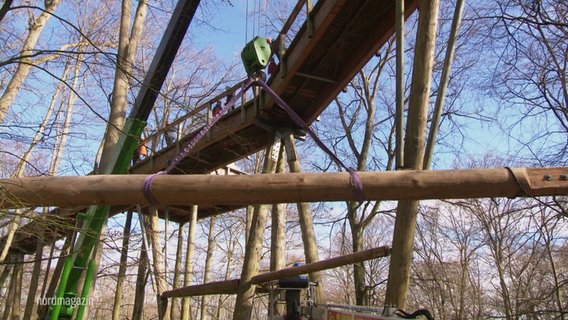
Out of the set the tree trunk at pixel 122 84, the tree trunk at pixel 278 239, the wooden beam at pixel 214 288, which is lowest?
the wooden beam at pixel 214 288

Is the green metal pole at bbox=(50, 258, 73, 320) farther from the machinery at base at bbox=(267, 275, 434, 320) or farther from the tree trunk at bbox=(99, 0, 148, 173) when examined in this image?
the machinery at base at bbox=(267, 275, 434, 320)

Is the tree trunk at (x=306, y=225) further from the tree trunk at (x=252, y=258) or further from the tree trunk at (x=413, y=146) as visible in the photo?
the tree trunk at (x=413, y=146)

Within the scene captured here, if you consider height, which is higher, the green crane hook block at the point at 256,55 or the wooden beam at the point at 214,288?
the green crane hook block at the point at 256,55

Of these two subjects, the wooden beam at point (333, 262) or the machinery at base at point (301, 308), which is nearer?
the machinery at base at point (301, 308)

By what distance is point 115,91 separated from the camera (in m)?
6.20

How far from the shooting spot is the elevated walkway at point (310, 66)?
21.0ft

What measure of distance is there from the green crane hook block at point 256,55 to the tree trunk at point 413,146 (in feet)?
10.00

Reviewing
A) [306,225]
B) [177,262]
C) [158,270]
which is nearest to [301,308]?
[306,225]

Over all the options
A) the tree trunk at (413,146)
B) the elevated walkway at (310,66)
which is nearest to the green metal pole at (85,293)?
the elevated walkway at (310,66)

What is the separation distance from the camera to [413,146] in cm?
400

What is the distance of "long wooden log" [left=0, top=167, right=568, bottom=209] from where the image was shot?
2.82 meters

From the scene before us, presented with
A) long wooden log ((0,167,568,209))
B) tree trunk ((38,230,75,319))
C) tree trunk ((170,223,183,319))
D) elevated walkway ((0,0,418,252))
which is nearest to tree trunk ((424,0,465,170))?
long wooden log ((0,167,568,209))

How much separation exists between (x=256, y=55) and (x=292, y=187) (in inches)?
170

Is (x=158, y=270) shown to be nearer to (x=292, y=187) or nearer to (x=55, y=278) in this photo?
(x=55, y=278)
